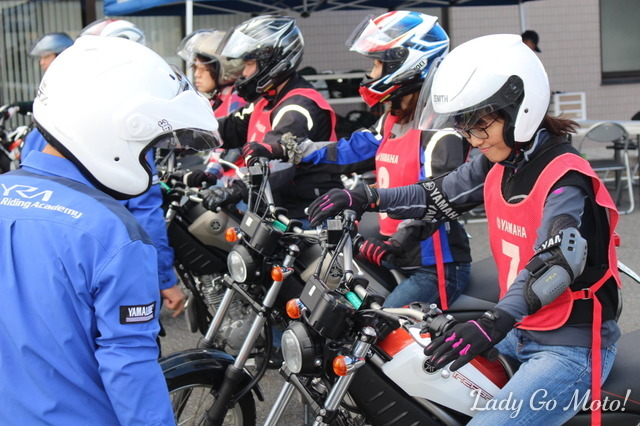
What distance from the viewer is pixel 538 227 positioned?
2.46 metres

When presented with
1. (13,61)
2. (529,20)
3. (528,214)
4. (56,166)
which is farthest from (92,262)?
(529,20)

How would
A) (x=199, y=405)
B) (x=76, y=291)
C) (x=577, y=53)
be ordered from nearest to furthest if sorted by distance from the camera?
(x=76, y=291) < (x=199, y=405) < (x=577, y=53)

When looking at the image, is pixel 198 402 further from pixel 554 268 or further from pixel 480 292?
pixel 554 268

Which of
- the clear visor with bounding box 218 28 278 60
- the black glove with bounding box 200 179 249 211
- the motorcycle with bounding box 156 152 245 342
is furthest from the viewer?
the clear visor with bounding box 218 28 278 60

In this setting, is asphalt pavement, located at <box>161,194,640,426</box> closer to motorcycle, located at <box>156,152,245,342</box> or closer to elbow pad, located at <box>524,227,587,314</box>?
motorcycle, located at <box>156,152,245,342</box>

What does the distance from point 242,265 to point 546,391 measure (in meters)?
1.37

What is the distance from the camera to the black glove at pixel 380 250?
327 centimetres

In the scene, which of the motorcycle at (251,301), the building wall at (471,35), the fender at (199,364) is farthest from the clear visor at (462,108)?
the building wall at (471,35)

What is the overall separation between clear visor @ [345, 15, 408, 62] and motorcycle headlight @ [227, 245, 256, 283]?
1118 mm

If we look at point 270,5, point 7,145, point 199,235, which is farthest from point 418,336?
point 270,5

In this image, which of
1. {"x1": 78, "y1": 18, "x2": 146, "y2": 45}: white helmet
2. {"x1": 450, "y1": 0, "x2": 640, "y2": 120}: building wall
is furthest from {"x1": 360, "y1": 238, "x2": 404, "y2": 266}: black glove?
→ {"x1": 450, "y1": 0, "x2": 640, "y2": 120}: building wall

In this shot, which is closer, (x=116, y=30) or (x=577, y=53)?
(x=116, y=30)

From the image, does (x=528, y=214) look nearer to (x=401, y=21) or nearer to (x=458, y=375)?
(x=458, y=375)

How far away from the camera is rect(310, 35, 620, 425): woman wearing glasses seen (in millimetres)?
2279
